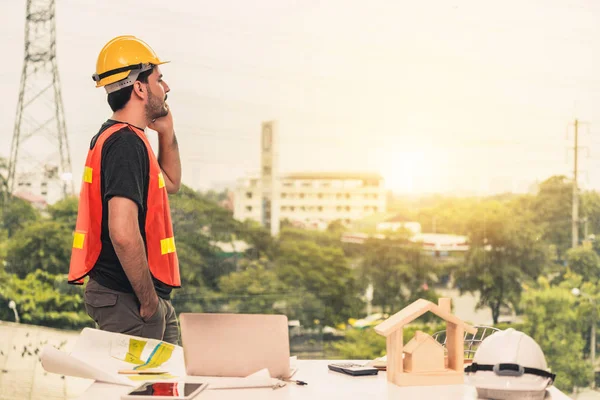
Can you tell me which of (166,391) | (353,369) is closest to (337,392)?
(353,369)

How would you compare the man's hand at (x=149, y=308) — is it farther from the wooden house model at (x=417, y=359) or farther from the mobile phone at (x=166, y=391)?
the wooden house model at (x=417, y=359)

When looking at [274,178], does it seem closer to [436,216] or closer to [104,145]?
[436,216]

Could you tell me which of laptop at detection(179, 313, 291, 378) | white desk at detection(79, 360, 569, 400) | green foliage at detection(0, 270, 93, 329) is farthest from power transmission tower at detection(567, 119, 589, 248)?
laptop at detection(179, 313, 291, 378)

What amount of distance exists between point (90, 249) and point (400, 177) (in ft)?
12.4

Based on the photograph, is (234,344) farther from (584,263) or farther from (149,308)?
(584,263)

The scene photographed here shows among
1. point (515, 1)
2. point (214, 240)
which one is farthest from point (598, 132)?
point (214, 240)

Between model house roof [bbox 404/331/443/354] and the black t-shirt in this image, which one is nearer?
model house roof [bbox 404/331/443/354]

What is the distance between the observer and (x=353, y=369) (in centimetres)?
199

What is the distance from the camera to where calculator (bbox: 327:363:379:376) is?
6.49ft

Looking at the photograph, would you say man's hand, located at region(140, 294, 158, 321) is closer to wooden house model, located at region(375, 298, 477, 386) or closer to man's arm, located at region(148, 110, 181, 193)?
man's arm, located at region(148, 110, 181, 193)

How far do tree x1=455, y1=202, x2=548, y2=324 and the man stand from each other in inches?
144

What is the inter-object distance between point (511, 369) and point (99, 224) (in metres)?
1.13

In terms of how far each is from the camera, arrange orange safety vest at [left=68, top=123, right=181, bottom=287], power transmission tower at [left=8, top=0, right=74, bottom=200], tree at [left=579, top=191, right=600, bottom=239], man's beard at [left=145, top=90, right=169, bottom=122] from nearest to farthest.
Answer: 1. orange safety vest at [left=68, top=123, right=181, bottom=287]
2. man's beard at [left=145, top=90, right=169, bottom=122]
3. power transmission tower at [left=8, top=0, right=74, bottom=200]
4. tree at [left=579, top=191, right=600, bottom=239]

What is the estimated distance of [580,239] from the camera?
581cm
